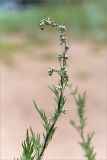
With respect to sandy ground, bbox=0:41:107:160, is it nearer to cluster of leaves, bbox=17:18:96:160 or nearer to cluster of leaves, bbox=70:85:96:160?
cluster of leaves, bbox=70:85:96:160

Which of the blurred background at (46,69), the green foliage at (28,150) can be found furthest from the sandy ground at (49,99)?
the green foliage at (28,150)

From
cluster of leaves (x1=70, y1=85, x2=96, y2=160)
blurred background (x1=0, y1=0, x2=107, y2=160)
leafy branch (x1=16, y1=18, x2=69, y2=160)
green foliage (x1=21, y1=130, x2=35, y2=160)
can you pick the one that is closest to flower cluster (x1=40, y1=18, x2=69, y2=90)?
leafy branch (x1=16, y1=18, x2=69, y2=160)

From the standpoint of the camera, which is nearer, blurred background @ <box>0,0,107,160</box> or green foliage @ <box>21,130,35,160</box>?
green foliage @ <box>21,130,35,160</box>

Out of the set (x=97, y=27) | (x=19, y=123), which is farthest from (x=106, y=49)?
(x=19, y=123)

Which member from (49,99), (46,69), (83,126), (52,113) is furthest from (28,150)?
(46,69)

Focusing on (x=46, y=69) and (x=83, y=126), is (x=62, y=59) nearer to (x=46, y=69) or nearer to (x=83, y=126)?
(x=83, y=126)

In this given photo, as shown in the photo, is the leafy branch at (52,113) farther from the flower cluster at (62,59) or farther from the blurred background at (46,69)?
the blurred background at (46,69)
